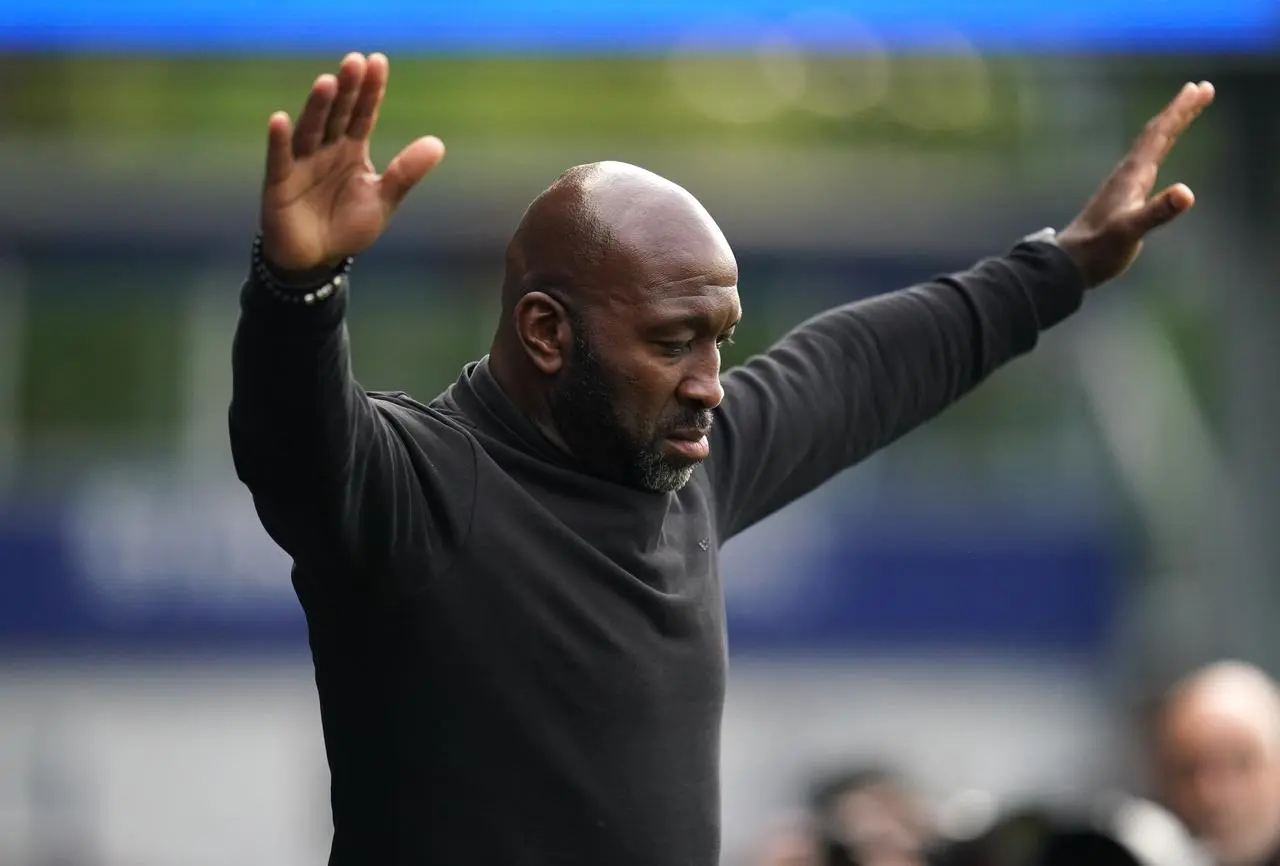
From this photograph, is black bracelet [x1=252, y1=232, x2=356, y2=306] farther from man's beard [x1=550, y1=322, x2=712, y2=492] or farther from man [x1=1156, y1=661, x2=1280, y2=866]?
man [x1=1156, y1=661, x2=1280, y2=866]

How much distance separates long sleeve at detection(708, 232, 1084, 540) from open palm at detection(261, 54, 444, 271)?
3.25 ft

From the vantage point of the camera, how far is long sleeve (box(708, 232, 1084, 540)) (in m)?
3.56

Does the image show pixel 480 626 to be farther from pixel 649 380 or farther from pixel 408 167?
pixel 408 167

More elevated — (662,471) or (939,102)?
(939,102)

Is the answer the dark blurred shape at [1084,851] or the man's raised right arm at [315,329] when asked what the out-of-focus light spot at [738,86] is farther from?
the man's raised right arm at [315,329]

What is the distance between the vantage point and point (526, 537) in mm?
3023

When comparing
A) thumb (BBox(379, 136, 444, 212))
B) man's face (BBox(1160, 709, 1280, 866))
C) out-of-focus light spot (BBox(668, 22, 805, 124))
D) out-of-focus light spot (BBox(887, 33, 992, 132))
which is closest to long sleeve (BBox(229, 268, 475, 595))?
thumb (BBox(379, 136, 444, 212))

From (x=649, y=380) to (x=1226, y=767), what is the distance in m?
2.94

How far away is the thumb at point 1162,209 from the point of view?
3730 millimetres

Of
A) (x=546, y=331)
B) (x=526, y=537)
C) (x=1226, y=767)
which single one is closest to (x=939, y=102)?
(x=1226, y=767)

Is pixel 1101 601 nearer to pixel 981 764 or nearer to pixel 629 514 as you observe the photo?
pixel 981 764

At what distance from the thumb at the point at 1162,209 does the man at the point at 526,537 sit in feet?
3.30

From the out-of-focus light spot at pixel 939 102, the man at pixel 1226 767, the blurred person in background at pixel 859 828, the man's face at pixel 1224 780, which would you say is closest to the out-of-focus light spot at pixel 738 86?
the out-of-focus light spot at pixel 939 102

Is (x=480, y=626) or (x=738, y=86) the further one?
(x=738, y=86)
